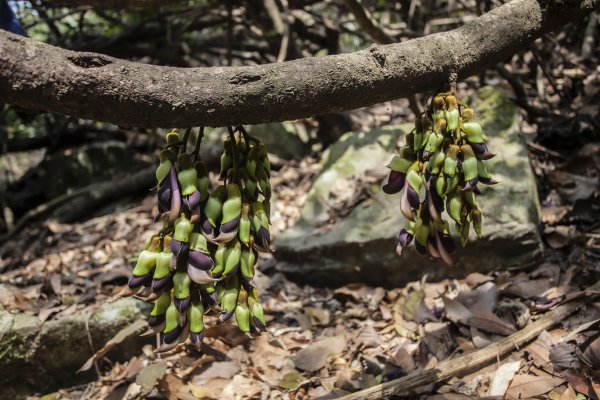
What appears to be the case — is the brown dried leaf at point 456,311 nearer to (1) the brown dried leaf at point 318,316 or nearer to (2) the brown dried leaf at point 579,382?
(2) the brown dried leaf at point 579,382

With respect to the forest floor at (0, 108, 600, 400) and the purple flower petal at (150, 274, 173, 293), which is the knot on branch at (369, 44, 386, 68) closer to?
the purple flower petal at (150, 274, 173, 293)

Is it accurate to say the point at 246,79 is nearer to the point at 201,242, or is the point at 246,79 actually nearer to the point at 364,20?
the point at 201,242

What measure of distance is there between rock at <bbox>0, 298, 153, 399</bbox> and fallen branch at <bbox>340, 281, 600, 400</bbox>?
128 centimetres

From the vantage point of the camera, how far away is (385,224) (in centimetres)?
312

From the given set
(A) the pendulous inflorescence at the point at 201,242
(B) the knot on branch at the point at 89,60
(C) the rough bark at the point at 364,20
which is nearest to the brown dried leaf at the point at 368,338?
(A) the pendulous inflorescence at the point at 201,242

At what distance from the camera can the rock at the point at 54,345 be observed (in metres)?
2.68

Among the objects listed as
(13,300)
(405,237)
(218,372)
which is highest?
(405,237)

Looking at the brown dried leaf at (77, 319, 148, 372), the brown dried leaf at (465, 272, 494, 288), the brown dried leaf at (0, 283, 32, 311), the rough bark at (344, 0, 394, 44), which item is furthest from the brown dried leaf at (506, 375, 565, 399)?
the brown dried leaf at (0, 283, 32, 311)

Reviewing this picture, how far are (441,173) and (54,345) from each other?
2205 millimetres

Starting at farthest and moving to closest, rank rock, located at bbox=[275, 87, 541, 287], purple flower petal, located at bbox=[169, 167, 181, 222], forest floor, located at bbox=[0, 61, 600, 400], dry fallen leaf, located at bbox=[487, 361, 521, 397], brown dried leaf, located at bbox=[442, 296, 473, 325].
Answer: rock, located at bbox=[275, 87, 541, 287]
brown dried leaf, located at bbox=[442, 296, 473, 325]
forest floor, located at bbox=[0, 61, 600, 400]
dry fallen leaf, located at bbox=[487, 361, 521, 397]
purple flower petal, located at bbox=[169, 167, 181, 222]

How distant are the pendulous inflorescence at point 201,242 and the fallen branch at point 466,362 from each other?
84 cm

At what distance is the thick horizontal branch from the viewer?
43.0 inches

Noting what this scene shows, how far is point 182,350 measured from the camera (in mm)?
2674

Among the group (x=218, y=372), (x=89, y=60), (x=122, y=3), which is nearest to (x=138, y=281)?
(x=89, y=60)
